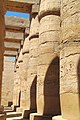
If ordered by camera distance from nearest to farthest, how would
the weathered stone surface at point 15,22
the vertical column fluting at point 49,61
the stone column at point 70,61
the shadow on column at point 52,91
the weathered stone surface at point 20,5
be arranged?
1. the stone column at point 70,61
2. the shadow on column at point 52,91
3. the vertical column fluting at point 49,61
4. the weathered stone surface at point 20,5
5. the weathered stone surface at point 15,22

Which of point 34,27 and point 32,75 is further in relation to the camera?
point 34,27

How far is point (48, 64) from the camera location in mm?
8352

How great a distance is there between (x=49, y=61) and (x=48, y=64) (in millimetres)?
122

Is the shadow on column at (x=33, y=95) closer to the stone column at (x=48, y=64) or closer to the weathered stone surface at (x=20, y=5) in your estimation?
the stone column at (x=48, y=64)

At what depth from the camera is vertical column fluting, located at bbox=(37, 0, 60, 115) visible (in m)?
8.00

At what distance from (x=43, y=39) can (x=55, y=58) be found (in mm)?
962

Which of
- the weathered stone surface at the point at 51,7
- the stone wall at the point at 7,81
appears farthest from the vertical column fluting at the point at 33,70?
the stone wall at the point at 7,81

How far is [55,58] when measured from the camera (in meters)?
8.35

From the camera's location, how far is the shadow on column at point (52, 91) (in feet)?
25.9

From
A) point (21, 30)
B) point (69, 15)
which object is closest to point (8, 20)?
point (21, 30)

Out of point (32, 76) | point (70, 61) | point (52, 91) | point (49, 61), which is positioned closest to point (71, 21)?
point (70, 61)

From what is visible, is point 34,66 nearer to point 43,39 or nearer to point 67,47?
point 43,39

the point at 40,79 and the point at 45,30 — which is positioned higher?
the point at 45,30

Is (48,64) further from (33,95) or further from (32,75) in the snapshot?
(33,95)
